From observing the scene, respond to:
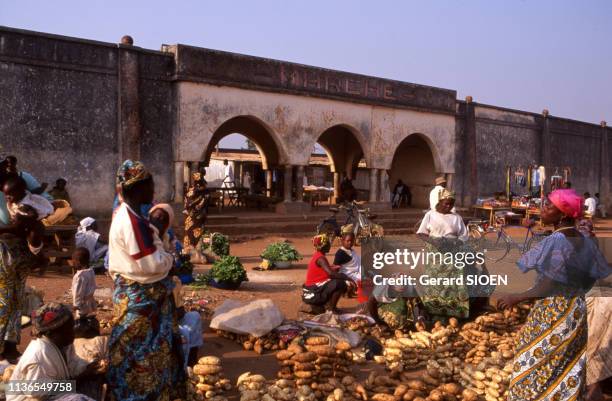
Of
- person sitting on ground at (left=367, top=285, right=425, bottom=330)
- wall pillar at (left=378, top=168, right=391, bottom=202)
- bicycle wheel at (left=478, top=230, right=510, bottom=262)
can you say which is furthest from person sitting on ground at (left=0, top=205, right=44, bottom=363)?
wall pillar at (left=378, top=168, right=391, bottom=202)

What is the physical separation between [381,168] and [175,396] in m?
15.5

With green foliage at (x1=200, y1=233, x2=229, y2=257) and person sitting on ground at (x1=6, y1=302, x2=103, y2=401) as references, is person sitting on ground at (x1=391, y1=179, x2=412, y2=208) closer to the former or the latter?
green foliage at (x1=200, y1=233, x2=229, y2=257)

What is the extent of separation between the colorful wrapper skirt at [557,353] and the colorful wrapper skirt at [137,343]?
2356 mm

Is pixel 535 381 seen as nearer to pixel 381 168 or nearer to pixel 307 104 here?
pixel 307 104

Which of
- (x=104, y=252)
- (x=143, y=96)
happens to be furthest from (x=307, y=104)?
(x=104, y=252)

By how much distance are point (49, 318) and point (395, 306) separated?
13.4 ft

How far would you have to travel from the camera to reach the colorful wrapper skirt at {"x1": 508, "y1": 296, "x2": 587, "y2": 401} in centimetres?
347

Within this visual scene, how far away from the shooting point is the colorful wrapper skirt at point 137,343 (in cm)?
325

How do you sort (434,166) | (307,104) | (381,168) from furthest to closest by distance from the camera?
1. (434,166)
2. (381,168)
3. (307,104)

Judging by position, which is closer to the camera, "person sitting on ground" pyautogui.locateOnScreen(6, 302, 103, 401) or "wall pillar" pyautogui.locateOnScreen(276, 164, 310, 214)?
"person sitting on ground" pyautogui.locateOnScreen(6, 302, 103, 401)

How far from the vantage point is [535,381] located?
3.51 m

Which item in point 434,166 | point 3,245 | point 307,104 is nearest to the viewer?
point 3,245

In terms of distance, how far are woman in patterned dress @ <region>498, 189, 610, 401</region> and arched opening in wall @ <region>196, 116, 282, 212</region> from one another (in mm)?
12097

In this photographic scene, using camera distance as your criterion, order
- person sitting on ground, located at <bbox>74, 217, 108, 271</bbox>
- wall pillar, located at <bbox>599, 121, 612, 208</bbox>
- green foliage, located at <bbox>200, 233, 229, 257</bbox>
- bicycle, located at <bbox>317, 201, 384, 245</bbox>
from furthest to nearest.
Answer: wall pillar, located at <bbox>599, 121, 612, 208</bbox>, bicycle, located at <bbox>317, 201, 384, 245</bbox>, green foliage, located at <bbox>200, 233, 229, 257</bbox>, person sitting on ground, located at <bbox>74, 217, 108, 271</bbox>
